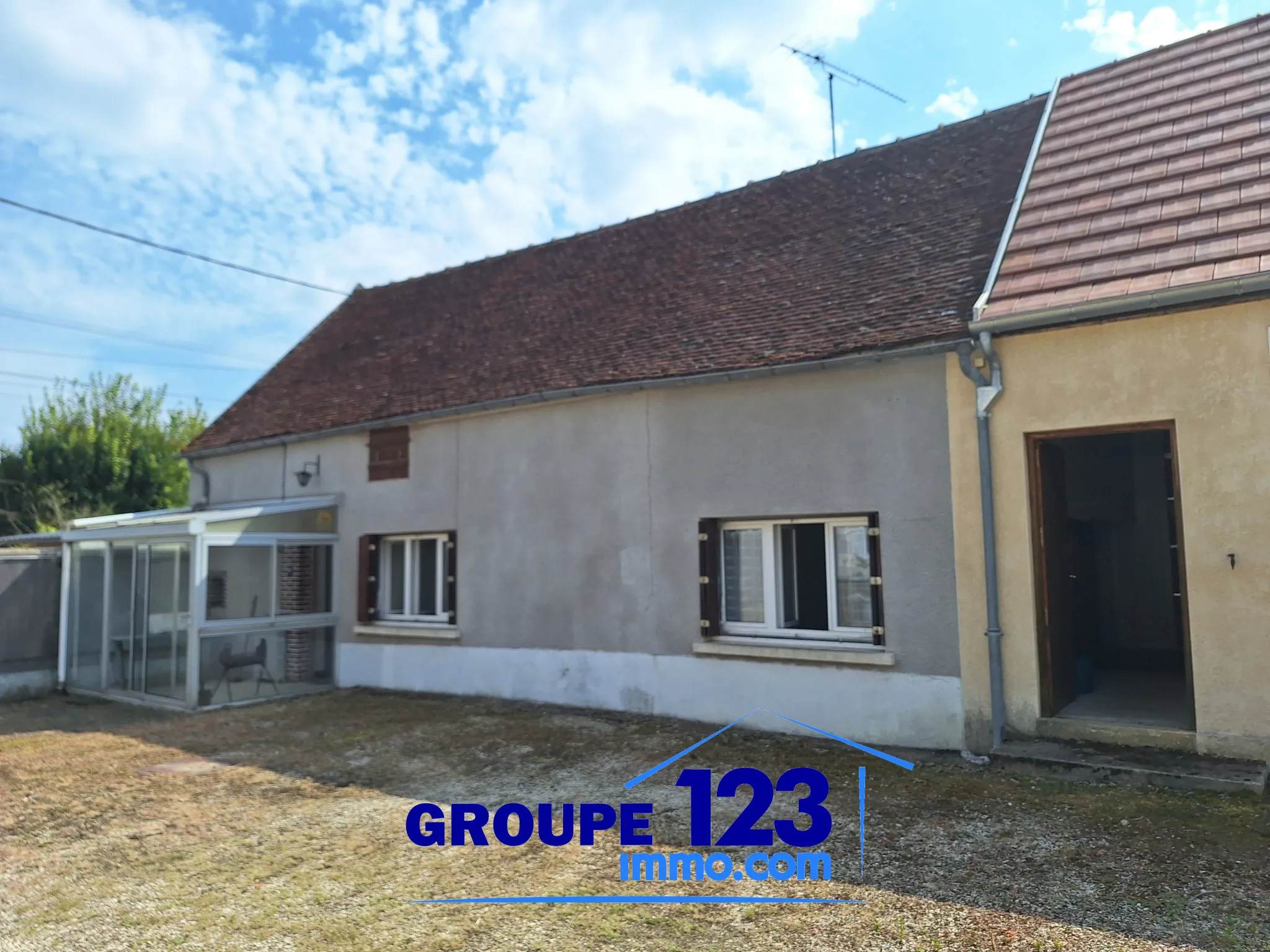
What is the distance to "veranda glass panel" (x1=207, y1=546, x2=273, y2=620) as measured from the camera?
36.5 feet

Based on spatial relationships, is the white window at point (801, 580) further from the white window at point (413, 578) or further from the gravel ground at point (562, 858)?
the white window at point (413, 578)

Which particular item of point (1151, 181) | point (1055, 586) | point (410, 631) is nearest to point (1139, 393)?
point (1055, 586)

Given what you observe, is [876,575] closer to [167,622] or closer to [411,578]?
[411,578]

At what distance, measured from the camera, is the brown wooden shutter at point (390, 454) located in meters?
11.7

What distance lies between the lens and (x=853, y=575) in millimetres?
8281

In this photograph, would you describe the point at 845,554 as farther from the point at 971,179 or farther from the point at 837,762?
the point at 971,179

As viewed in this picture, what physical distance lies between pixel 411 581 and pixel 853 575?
6176mm

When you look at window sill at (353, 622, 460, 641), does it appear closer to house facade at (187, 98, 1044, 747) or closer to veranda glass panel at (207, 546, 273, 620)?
house facade at (187, 98, 1044, 747)

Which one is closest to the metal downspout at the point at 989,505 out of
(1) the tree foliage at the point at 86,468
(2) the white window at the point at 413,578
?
(2) the white window at the point at 413,578

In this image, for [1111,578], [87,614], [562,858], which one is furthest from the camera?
[87,614]

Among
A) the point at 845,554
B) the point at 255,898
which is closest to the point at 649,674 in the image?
the point at 845,554

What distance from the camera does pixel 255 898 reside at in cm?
496

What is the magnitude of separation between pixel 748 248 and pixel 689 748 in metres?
6.06

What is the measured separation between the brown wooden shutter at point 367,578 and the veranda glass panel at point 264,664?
0.64 m
